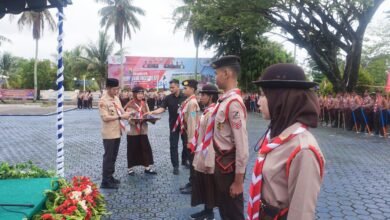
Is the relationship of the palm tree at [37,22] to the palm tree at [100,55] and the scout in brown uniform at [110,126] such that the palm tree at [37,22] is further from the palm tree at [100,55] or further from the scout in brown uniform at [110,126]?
the scout in brown uniform at [110,126]

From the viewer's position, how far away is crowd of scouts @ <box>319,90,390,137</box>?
15812 mm

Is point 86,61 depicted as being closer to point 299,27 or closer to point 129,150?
point 299,27

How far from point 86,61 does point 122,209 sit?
156 ft

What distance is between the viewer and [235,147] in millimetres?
3678

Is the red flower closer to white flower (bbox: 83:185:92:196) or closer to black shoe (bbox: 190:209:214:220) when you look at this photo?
white flower (bbox: 83:185:92:196)

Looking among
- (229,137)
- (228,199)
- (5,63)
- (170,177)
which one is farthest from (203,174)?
(5,63)

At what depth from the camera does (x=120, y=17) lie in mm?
41969

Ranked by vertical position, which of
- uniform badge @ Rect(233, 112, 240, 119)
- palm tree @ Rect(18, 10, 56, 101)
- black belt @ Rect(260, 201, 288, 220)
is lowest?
black belt @ Rect(260, 201, 288, 220)

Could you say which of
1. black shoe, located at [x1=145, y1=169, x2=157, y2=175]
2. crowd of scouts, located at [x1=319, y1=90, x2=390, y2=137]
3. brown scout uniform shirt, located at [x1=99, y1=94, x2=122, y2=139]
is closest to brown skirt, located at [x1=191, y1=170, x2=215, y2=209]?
brown scout uniform shirt, located at [x1=99, y1=94, x2=122, y2=139]

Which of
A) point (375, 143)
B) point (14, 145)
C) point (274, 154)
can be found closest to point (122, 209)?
point (274, 154)

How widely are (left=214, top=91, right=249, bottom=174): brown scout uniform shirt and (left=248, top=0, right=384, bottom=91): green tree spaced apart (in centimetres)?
1659

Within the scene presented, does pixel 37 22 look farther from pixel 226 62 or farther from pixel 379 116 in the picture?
pixel 226 62

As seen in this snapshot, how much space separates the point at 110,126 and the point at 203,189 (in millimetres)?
2391

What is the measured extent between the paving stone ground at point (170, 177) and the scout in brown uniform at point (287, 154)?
122 inches
